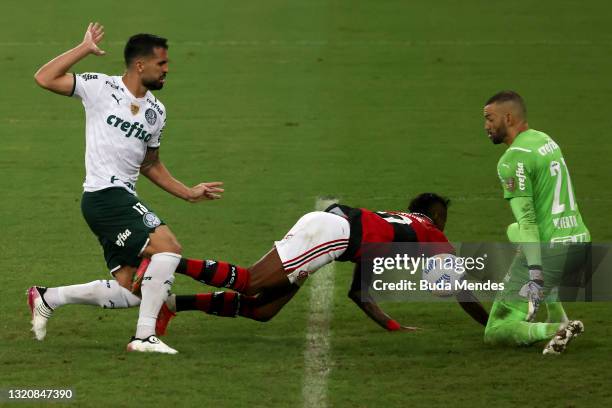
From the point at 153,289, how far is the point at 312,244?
3.69 feet

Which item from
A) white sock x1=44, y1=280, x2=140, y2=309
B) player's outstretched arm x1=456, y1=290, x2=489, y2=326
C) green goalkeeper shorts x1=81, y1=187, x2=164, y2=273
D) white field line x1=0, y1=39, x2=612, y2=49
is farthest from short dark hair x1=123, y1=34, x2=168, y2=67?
white field line x1=0, y1=39, x2=612, y2=49

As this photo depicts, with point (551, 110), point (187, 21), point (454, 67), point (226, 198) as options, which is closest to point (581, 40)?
point (454, 67)

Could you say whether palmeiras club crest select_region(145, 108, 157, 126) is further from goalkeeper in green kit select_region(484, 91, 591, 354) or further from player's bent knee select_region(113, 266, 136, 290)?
goalkeeper in green kit select_region(484, 91, 591, 354)

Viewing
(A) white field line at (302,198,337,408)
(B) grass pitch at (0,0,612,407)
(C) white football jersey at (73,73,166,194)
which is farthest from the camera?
(C) white football jersey at (73,73,166,194)

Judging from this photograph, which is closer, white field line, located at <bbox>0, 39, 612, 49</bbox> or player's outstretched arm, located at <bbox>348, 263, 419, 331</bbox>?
player's outstretched arm, located at <bbox>348, 263, 419, 331</bbox>

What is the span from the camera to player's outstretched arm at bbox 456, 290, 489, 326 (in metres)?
9.45

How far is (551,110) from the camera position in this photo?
18.1 metres

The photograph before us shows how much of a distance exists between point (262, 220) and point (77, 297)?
3987 millimetres

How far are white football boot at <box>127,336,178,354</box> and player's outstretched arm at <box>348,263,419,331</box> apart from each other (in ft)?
4.84

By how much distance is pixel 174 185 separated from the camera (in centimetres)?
938

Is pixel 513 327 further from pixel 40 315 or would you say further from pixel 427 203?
pixel 40 315

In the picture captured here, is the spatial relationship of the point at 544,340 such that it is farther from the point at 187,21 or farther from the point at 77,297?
the point at 187,21

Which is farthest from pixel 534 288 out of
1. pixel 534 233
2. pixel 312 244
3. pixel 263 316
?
pixel 263 316

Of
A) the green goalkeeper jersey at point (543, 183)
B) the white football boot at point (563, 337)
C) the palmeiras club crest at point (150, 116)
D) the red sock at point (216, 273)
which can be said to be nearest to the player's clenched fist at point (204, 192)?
the red sock at point (216, 273)
